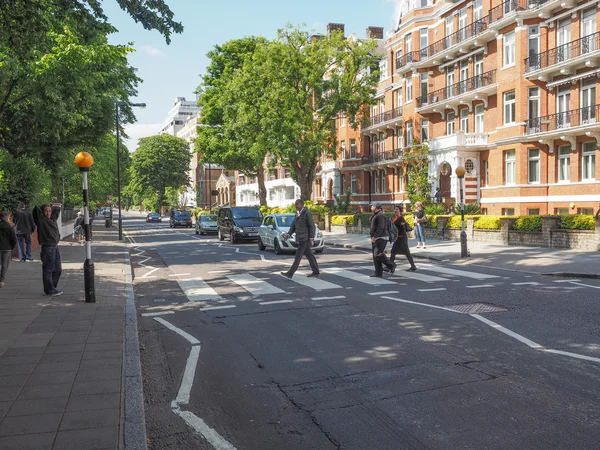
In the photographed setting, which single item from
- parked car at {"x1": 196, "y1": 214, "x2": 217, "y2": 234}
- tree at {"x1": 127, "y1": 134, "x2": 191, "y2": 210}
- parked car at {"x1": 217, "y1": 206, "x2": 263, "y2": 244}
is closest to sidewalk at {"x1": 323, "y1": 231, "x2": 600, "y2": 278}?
parked car at {"x1": 217, "y1": 206, "x2": 263, "y2": 244}

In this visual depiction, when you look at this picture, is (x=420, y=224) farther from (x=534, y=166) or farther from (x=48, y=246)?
(x=48, y=246)

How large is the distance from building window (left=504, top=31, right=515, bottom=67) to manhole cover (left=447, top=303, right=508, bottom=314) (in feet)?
85.0

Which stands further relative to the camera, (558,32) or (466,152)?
(466,152)

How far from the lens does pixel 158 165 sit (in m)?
97.6

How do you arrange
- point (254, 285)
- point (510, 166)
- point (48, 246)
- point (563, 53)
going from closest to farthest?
point (48, 246)
point (254, 285)
point (563, 53)
point (510, 166)

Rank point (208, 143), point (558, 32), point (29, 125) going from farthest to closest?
point (208, 143), point (558, 32), point (29, 125)

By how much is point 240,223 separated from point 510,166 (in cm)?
1638

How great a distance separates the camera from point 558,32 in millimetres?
28906

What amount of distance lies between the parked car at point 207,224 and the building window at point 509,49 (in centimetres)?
2102

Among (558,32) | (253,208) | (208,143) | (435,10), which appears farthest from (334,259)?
(208,143)

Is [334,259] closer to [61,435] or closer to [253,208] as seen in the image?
[253,208]

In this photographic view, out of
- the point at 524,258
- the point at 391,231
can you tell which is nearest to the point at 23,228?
the point at 391,231

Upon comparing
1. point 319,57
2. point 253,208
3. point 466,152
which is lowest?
point 253,208

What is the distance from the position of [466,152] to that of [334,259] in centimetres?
1994
